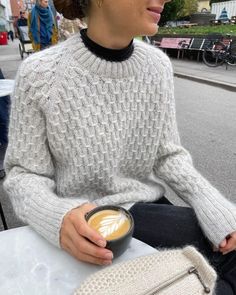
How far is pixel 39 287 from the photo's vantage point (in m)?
0.78

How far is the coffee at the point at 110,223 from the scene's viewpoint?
0.80 m

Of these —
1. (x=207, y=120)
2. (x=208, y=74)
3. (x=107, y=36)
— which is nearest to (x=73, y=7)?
(x=107, y=36)

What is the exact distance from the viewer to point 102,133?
1.10 meters

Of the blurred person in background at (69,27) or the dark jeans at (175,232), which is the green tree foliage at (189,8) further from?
the dark jeans at (175,232)

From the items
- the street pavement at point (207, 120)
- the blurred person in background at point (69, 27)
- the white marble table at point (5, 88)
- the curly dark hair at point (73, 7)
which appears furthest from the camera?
the street pavement at point (207, 120)

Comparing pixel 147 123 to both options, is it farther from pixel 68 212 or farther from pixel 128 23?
pixel 68 212

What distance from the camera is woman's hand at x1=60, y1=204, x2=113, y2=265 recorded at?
0.78 meters

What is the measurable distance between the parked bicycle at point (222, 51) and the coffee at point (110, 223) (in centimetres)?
942

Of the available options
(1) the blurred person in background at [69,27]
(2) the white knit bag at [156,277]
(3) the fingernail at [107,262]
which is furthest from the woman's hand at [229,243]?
(1) the blurred person in background at [69,27]

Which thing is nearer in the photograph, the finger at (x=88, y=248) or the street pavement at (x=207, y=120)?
the finger at (x=88, y=248)

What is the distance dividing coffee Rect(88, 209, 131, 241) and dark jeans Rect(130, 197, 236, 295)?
0.81 ft

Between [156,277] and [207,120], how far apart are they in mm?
4601

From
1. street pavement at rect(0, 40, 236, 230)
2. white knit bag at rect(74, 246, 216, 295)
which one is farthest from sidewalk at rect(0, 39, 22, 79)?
white knit bag at rect(74, 246, 216, 295)

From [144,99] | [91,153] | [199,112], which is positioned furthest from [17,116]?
[199,112]
